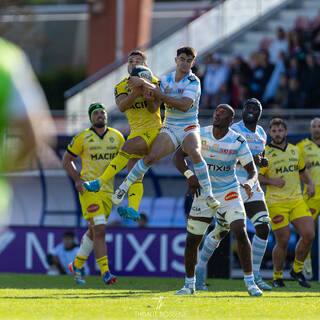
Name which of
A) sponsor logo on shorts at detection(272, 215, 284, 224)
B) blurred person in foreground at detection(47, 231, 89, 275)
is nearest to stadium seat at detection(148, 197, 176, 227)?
blurred person in foreground at detection(47, 231, 89, 275)

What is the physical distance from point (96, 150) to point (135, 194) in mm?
2038

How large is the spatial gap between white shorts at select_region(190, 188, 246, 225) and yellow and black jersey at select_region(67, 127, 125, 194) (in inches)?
110

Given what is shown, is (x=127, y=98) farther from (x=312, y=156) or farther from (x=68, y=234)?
(x=68, y=234)

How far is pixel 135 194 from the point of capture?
10.7m

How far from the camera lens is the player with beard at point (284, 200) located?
1216 cm

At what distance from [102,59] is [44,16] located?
1943 cm

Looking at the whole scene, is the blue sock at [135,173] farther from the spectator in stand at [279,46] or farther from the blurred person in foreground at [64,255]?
the spectator in stand at [279,46]

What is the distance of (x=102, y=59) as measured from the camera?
92.3 feet

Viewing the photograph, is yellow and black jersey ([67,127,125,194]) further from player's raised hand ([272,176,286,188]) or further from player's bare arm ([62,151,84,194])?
→ player's raised hand ([272,176,286,188])

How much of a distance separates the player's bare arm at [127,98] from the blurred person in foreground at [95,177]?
1.82 m

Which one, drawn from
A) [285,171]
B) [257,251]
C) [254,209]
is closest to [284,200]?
[285,171]

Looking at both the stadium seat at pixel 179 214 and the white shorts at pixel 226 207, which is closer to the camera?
the white shorts at pixel 226 207

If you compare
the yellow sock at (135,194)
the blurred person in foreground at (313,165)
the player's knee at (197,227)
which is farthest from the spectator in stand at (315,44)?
the player's knee at (197,227)

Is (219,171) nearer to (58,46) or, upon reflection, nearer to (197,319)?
(197,319)
